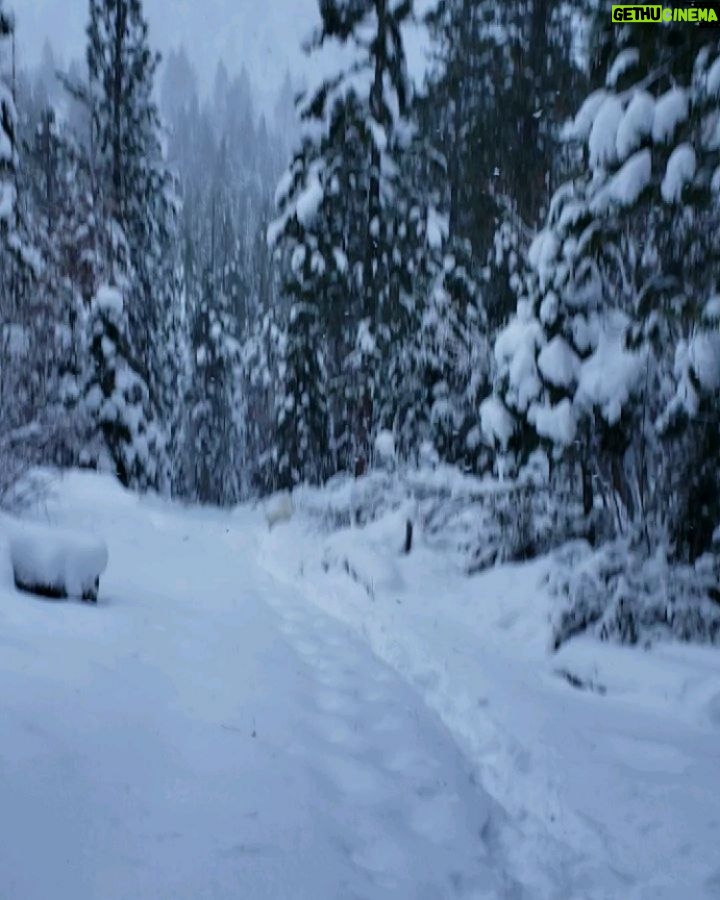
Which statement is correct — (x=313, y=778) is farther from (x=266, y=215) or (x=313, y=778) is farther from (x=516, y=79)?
(x=266, y=215)

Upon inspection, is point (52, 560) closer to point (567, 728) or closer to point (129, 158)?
point (567, 728)

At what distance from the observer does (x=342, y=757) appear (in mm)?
3932

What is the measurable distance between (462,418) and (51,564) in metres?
11.8

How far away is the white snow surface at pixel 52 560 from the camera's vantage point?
579 cm

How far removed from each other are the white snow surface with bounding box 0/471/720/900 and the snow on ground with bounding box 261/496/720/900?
0.02 m

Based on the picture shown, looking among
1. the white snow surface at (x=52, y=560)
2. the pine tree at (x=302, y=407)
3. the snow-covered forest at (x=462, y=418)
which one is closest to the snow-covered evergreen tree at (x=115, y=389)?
the snow-covered forest at (x=462, y=418)

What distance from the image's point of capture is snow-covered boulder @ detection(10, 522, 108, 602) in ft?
19.0

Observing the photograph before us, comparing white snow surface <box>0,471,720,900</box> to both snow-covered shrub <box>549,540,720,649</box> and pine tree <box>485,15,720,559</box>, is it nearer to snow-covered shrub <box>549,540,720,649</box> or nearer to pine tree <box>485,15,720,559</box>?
snow-covered shrub <box>549,540,720,649</box>

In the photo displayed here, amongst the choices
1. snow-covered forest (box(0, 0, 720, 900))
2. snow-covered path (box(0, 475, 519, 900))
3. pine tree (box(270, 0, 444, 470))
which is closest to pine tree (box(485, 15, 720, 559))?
snow-covered forest (box(0, 0, 720, 900))

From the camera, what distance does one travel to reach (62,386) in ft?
58.2

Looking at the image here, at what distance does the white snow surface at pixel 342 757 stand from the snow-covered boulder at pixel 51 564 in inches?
9.8

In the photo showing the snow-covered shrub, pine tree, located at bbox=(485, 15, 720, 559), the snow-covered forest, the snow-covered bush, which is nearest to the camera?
the snow-covered forest

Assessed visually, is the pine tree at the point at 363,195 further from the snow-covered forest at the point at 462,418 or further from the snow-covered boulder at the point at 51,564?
the snow-covered boulder at the point at 51,564

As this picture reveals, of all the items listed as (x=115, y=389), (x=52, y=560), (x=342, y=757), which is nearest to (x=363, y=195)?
(x=115, y=389)
